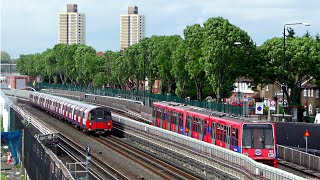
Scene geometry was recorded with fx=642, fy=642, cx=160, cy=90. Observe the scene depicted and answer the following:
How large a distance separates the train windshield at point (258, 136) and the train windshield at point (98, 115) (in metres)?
27.8

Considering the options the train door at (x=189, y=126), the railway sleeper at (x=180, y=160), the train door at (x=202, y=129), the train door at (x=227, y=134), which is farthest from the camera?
the train door at (x=189, y=126)

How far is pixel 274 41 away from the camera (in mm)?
78625

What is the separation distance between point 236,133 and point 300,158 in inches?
304

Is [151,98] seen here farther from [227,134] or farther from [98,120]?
[227,134]

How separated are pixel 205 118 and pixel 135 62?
8250 cm

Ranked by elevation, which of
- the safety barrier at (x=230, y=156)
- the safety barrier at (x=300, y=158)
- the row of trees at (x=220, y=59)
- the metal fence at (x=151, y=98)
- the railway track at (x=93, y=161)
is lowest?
the railway track at (x=93, y=161)

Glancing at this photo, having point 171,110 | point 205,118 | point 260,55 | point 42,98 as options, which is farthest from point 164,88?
point 205,118

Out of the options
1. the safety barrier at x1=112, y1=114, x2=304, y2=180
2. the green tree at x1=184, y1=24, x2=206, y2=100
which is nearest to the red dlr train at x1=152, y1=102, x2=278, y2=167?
the safety barrier at x1=112, y1=114, x2=304, y2=180

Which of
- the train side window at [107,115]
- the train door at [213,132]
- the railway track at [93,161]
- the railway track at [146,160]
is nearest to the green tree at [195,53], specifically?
the train side window at [107,115]

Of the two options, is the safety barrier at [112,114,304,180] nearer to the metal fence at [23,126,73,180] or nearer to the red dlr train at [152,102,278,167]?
the red dlr train at [152,102,278,167]

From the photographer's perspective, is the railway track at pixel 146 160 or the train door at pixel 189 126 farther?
the train door at pixel 189 126

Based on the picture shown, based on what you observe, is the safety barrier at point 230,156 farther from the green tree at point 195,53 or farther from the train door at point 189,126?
the green tree at point 195,53

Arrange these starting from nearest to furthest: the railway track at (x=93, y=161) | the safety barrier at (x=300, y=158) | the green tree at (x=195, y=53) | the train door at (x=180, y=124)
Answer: the railway track at (x=93, y=161), the safety barrier at (x=300, y=158), the train door at (x=180, y=124), the green tree at (x=195, y=53)

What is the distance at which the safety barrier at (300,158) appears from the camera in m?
40.4
